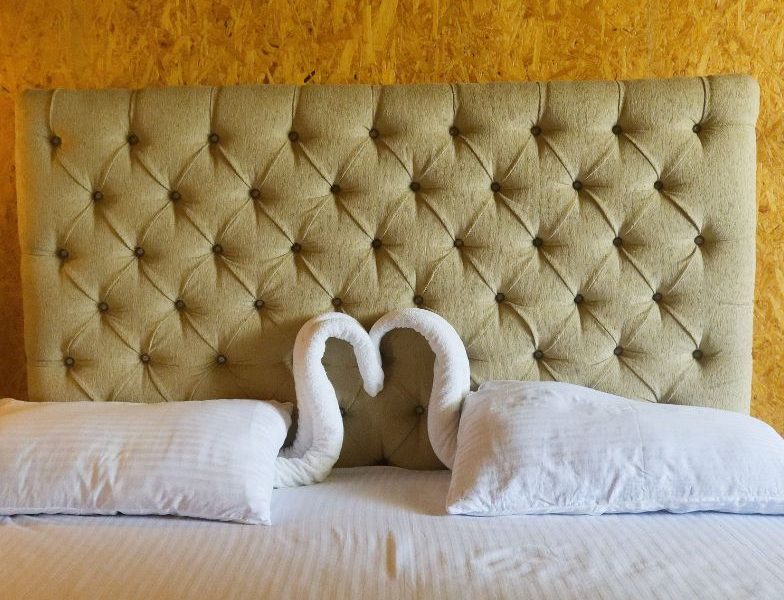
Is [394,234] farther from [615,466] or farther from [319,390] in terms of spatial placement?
[615,466]

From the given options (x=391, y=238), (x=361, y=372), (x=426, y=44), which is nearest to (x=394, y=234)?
(x=391, y=238)

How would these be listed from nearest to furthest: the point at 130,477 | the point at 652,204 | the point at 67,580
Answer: the point at 67,580
the point at 130,477
the point at 652,204

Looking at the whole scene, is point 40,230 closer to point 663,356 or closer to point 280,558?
point 280,558

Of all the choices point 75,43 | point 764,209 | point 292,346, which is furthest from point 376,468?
point 75,43

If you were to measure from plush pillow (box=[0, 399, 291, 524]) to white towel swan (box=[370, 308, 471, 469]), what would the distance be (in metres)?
0.33

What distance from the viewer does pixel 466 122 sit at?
153 centimetres

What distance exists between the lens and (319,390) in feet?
4.80

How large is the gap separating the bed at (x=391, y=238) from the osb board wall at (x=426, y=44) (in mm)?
172

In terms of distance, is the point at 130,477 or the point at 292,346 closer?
the point at 130,477

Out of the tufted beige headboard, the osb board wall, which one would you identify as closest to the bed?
the tufted beige headboard

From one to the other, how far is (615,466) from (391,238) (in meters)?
0.62

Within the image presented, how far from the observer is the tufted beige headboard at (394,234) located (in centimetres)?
151

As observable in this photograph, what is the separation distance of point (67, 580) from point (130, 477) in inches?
8.9

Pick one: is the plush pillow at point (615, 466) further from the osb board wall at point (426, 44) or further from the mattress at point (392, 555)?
the osb board wall at point (426, 44)
